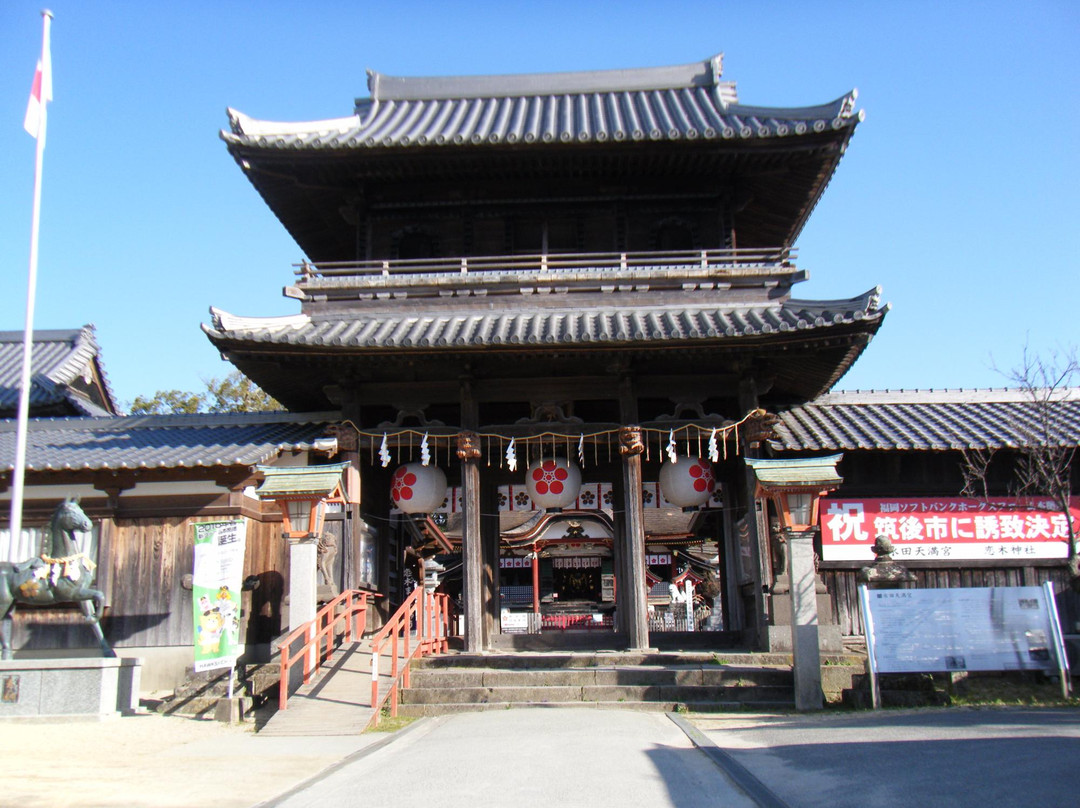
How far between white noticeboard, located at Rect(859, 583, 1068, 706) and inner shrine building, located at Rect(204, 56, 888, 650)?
274cm

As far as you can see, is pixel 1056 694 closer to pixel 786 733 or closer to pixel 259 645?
pixel 786 733

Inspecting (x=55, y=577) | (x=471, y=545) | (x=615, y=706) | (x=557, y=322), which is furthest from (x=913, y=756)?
(x=55, y=577)

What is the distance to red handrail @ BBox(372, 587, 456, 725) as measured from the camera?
11.2 meters

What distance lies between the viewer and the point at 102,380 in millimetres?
23781

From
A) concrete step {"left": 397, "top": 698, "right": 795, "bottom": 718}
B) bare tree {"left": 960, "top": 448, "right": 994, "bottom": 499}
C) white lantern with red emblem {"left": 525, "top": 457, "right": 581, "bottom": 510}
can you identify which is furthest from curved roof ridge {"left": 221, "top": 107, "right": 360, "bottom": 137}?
bare tree {"left": 960, "top": 448, "right": 994, "bottom": 499}

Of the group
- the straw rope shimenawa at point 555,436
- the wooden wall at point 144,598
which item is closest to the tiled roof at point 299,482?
the straw rope shimenawa at point 555,436

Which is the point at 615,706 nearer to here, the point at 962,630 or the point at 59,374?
the point at 962,630

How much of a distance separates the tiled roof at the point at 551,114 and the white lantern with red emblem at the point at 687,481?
552cm

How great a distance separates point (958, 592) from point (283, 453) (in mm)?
10703

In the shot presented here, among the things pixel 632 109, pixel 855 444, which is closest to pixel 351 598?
pixel 855 444

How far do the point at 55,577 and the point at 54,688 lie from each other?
5.38ft

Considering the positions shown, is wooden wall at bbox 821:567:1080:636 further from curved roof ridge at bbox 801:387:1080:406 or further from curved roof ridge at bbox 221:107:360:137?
curved roof ridge at bbox 221:107:360:137

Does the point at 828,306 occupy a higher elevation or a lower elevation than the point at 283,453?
higher

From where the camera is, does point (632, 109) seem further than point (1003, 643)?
Yes
